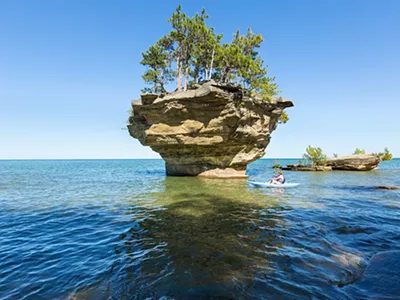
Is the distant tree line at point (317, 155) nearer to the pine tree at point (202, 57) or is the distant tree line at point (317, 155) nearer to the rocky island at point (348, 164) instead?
the rocky island at point (348, 164)

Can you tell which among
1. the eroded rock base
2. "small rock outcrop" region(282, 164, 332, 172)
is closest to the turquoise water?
the eroded rock base

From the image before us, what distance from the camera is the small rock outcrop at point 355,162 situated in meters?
44.9

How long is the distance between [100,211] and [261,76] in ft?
80.3

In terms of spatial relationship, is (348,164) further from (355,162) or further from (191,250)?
(191,250)

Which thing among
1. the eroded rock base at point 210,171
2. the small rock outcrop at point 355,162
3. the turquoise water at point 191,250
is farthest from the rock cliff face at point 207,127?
the small rock outcrop at point 355,162

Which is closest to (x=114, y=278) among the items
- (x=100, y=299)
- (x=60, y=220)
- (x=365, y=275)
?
(x=100, y=299)

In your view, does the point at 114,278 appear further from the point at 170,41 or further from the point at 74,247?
the point at 170,41

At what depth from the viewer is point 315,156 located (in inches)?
1997

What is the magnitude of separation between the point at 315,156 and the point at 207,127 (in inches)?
1385

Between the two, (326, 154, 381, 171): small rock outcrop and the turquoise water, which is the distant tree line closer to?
(326, 154, 381, 171): small rock outcrop

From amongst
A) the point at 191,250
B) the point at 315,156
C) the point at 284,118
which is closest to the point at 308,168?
the point at 315,156

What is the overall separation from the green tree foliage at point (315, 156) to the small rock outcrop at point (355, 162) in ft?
4.47

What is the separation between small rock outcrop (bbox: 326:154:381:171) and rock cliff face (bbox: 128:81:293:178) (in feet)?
82.5

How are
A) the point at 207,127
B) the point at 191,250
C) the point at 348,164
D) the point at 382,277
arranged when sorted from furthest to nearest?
the point at 348,164
the point at 207,127
the point at 191,250
the point at 382,277
